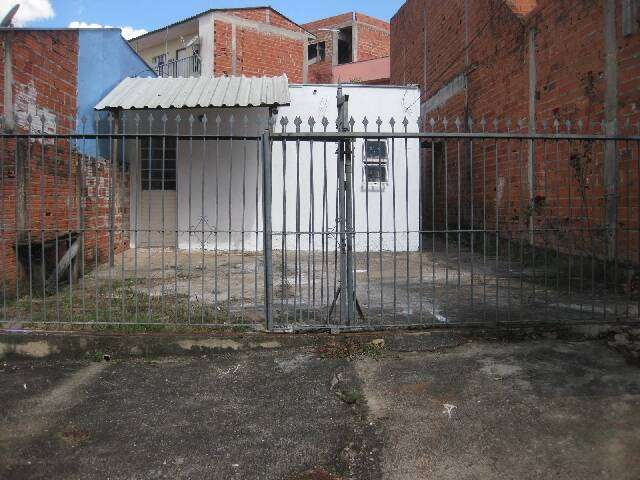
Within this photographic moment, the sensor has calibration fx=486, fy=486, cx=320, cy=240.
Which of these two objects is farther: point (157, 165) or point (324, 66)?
point (324, 66)

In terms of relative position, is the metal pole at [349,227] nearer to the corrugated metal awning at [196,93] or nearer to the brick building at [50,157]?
the brick building at [50,157]

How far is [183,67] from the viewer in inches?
693

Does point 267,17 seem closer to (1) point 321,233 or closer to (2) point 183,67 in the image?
(2) point 183,67

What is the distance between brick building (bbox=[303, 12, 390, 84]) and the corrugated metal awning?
57.4 ft

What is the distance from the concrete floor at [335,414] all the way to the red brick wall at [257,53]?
588 inches

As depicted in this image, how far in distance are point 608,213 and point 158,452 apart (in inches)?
220

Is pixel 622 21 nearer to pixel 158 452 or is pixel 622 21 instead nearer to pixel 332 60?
pixel 158 452

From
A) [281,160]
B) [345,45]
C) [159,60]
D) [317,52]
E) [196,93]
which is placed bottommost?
[281,160]

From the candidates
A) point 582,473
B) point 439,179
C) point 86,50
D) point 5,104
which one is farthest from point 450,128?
point 582,473

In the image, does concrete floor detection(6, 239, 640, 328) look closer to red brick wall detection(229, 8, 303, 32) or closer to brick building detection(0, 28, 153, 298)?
brick building detection(0, 28, 153, 298)

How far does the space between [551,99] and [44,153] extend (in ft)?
22.2

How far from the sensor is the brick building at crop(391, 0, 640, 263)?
5535 mm

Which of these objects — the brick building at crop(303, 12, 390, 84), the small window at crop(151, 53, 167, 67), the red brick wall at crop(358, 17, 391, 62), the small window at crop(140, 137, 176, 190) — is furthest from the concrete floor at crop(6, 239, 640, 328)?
the red brick wall at crop(358, 17, 391, 62)

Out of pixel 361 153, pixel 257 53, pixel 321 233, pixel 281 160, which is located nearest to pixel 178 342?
pixel 321 233
